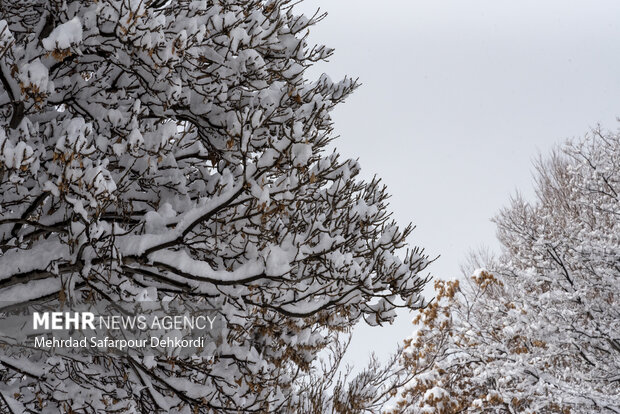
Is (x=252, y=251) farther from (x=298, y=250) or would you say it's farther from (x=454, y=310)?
(x=454, y=310)

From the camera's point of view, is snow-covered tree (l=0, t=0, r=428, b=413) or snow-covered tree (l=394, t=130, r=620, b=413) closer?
snow-covered tree (l=0, t=0, r=428, b=413)

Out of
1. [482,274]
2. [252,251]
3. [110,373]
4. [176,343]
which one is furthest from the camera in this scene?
[482,274]

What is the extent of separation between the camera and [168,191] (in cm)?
418

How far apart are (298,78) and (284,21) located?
501mm

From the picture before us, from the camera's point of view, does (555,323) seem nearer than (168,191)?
No

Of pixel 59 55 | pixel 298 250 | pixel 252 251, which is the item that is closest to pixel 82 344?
pixel 252 251

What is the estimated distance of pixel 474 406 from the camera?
10.2m

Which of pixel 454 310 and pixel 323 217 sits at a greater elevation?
pixel 454 310

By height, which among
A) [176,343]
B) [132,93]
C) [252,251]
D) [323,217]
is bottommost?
[176,343]

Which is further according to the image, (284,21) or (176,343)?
(284,21)

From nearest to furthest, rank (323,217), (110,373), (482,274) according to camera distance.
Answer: (323,217) → (110,373) → (482,274)

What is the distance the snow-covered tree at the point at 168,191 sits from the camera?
122 inches

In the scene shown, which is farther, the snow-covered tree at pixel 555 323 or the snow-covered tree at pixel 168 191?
the snow-covered tree at pixel 555 323

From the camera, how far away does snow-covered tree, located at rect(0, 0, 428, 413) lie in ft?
10.1
